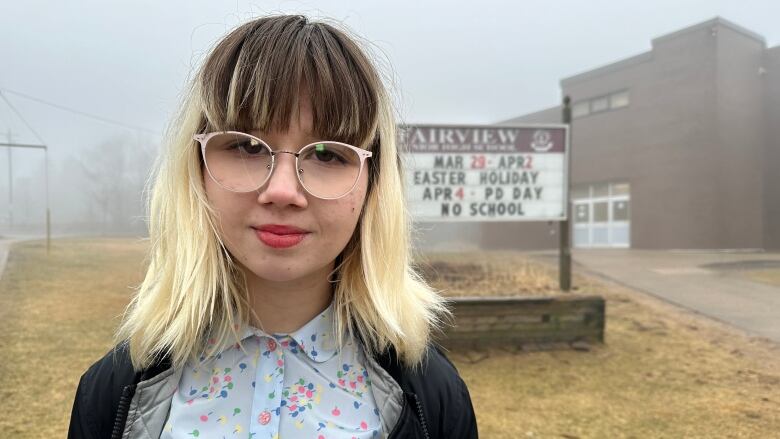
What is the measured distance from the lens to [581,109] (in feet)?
55.3

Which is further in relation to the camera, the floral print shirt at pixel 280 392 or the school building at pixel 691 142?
the school building at pixel 691 142

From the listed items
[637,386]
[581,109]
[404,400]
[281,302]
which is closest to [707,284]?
[637,386]

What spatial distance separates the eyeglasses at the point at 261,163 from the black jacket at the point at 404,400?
0.37m

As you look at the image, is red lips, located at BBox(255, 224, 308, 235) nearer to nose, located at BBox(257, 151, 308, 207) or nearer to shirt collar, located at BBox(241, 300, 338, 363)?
nose, located at BBox(257, 151, 308, 207)

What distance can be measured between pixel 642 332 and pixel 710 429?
2.07 m

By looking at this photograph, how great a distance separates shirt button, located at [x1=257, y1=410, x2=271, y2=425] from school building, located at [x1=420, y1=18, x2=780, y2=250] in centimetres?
1122

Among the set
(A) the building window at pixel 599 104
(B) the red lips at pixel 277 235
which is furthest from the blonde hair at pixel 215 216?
(A) the building window at pixel 599 104

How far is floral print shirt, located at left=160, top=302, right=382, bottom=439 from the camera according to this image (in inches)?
36.8

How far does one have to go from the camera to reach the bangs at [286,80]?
90cm

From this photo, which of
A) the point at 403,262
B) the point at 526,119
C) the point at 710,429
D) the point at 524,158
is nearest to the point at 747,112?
the point at 526,119

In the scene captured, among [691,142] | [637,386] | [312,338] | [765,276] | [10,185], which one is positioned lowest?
[637,386]

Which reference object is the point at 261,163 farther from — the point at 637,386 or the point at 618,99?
the point at 618,99

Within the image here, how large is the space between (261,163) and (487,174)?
5287 mm

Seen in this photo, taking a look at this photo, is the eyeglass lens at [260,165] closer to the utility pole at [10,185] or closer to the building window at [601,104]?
the utility pole at [10,185]
